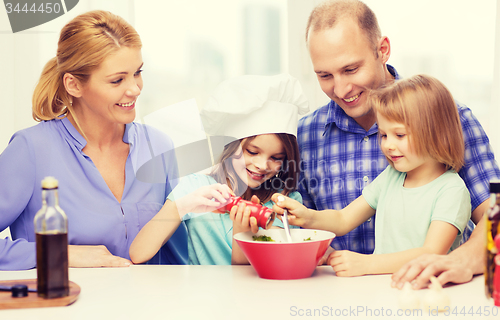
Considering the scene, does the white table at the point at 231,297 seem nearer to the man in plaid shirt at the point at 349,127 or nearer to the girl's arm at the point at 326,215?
the girl's arm at the point at 326,215

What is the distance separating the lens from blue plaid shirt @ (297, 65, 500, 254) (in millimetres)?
1236

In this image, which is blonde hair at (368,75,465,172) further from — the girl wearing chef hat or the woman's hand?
the woman's hand

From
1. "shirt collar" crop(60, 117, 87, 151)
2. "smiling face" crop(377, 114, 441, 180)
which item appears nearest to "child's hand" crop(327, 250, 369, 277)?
"smiling face" crop(377, 114, 441, 180)

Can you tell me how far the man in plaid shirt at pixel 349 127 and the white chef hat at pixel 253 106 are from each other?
0.47 ft

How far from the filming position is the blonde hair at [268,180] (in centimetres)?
101

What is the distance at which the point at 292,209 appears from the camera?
92cm

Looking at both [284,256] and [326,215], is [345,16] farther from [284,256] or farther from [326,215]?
[284,256]

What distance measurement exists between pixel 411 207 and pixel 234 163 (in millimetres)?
420

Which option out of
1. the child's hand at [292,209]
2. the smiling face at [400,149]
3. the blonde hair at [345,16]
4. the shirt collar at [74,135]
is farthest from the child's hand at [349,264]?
the shirt collar at [74,135]

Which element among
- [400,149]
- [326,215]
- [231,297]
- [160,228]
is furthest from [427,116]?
[160,228]

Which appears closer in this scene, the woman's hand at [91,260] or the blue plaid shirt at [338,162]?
the woman's hand at [91,260]

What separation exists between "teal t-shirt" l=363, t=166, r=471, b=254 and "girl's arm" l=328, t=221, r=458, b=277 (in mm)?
46

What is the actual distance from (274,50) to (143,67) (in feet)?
1.03

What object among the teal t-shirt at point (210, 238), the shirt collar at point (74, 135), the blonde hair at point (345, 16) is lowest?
the teal t-shirt at point (210, 238)
